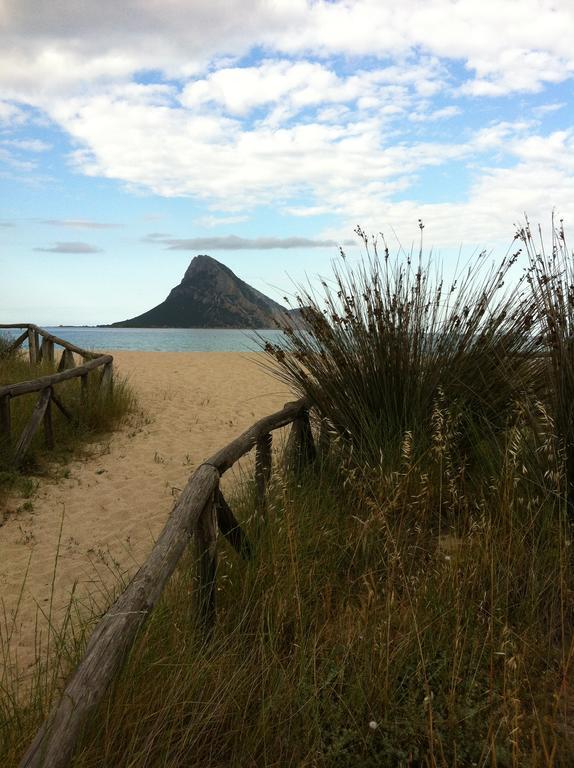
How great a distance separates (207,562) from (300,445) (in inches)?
89.1

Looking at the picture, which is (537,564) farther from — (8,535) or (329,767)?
(8,535)

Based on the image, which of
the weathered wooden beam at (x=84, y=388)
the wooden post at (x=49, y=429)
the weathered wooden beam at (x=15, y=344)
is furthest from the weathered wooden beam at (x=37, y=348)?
the wooden post at (x=49, y=429)

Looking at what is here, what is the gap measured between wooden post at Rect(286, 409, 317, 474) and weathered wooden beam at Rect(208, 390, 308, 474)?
99 mm

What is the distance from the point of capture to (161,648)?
99.4 inches

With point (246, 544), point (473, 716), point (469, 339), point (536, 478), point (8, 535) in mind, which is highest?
point (469, 339)

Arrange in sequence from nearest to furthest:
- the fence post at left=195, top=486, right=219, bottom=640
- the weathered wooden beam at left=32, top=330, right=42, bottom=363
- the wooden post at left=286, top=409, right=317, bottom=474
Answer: the fence post at left=195, top=486, right=219, bottom=640 → the wooden post at left=286, top=409, right=317, bottom=474 → the weathered wooden beam at left=32, top=330, right=42, bottom=363

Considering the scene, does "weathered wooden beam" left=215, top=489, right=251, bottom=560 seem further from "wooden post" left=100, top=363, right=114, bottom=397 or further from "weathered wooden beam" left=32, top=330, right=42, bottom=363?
"weathered wooden beam" left=32, top=330, right=42, bottom=363

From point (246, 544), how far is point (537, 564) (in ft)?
4.93

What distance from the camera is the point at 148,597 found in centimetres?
231

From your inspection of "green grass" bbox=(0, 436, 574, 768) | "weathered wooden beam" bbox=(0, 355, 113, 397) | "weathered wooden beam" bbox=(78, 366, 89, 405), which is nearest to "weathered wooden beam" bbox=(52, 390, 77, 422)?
"weathered wooden beam" bbox=(0, 355, 113, 397)

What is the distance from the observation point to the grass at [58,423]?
683 cm

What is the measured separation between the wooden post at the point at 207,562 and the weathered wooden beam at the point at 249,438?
1.34 ft

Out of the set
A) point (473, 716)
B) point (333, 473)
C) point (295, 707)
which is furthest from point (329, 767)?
point (333, 473)

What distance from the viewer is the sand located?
4324mm
